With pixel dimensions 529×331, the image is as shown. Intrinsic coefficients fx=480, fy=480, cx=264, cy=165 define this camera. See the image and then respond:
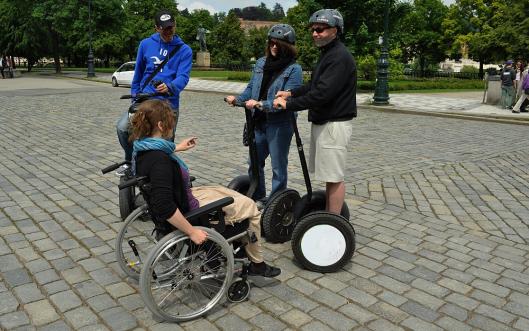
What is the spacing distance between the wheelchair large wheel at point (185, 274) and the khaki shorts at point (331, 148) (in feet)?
3.78

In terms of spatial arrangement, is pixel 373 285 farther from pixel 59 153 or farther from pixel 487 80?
pixel 487 80

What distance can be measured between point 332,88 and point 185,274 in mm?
1634

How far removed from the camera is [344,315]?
3.04 metres

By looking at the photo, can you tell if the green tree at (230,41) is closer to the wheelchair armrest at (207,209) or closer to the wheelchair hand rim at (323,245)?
the wheelchair hand rim at (323,245)

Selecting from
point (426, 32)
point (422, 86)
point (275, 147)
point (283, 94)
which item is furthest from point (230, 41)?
point (283, 94)

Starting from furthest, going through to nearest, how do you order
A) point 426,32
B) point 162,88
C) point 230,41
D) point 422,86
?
1. point 230,41
2. point 426,32
3. point 422,86
4. point 162,88

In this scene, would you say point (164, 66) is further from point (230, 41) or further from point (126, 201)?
point (230, 41)

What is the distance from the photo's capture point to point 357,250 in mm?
4125

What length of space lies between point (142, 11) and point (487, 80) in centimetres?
4816

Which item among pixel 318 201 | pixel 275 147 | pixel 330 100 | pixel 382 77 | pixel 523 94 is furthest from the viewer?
pixel 382 77

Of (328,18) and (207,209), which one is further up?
(328,18)

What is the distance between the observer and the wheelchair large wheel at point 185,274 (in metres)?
2.76

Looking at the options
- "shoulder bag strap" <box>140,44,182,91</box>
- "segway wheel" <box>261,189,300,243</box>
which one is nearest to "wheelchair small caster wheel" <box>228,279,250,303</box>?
"segway wheel" <box>261,189,300,243</box>

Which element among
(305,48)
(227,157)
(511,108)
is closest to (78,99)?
(227,157)
